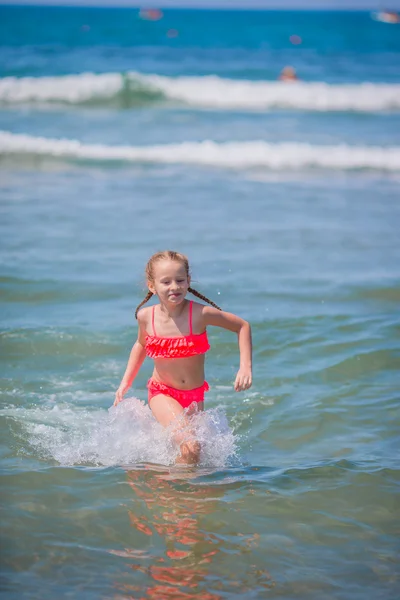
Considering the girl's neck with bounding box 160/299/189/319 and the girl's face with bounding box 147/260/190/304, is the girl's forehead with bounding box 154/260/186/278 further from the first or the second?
the girl's neck with bounding box 160/299/189/319

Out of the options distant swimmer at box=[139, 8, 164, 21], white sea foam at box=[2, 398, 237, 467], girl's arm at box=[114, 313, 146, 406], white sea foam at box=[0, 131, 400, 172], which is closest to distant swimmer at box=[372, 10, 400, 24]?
distant swimmer at box=[139, 8, 164, 21]

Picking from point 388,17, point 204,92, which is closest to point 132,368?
point 204,92

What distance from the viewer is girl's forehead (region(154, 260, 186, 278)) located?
16.1 ft

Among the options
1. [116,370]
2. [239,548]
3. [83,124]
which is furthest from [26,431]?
[83,124]

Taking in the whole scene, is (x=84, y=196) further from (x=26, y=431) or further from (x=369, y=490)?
(x=369, y=490)

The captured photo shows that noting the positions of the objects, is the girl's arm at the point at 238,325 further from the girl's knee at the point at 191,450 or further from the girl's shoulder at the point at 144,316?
the girl's knee at the point at 191,450

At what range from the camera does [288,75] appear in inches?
1120

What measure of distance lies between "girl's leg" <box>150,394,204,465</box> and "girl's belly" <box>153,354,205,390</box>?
0.11 meters

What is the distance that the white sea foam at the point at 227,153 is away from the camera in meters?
16.1

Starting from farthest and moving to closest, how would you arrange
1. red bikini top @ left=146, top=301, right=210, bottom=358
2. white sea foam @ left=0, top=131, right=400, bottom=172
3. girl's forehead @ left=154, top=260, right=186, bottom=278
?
white sea foam @ left=0, top=131, right=400, bottom=172 < red bikini top @ left=146, top=301, right=210, bottom=358 < girl's forehead @ left=154, top=260, right=186, bottom=278

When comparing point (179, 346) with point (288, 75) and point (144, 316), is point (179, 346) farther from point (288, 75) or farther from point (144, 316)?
point (288, 75)

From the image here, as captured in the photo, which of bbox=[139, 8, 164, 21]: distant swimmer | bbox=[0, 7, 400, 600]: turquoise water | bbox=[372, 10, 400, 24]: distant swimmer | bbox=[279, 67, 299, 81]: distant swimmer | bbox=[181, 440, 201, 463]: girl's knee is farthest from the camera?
bbox=[139, 8, 164, 21]: distant swimmer

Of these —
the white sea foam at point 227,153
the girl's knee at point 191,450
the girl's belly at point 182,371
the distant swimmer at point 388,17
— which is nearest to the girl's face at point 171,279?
the girl's belly at point 182,371

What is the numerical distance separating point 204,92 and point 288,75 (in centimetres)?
402
